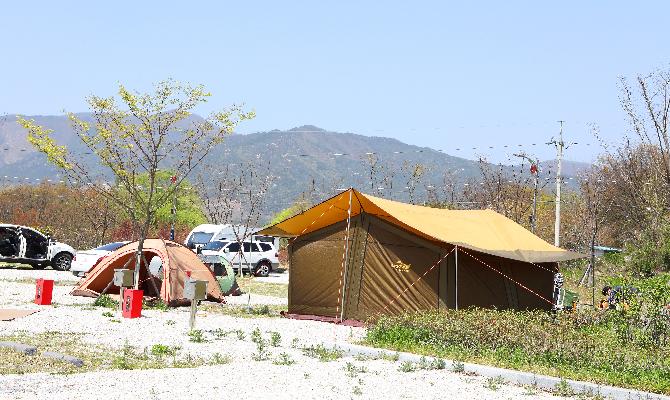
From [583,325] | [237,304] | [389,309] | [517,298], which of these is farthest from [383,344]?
[237,304]

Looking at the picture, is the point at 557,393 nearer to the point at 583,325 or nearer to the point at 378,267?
the point at 583,325

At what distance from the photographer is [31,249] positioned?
3173 cm

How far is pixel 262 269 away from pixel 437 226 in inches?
744

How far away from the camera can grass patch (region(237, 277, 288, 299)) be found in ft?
85.3

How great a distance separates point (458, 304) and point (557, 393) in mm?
7945

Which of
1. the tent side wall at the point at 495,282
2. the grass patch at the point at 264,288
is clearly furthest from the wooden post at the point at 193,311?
the grass patch at the point at 264,288

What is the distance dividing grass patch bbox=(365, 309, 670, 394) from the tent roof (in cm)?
395

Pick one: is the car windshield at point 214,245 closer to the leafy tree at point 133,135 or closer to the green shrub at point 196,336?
the leafy tree at point 133,135

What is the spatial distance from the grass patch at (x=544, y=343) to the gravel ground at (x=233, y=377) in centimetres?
94

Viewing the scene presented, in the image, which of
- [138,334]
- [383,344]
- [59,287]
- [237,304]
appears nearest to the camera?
[383,344]

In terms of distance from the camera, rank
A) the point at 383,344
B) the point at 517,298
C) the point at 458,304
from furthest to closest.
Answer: the point at 517,298 → the point at 458,304 → the point at 383,344

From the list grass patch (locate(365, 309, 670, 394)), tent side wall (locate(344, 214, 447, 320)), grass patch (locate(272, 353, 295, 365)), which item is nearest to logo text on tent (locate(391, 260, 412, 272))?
tent side wall (locate(344, 214, 447, 320))

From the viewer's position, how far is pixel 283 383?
9.84 metres

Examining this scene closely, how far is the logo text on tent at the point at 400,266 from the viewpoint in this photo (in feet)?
58.6
